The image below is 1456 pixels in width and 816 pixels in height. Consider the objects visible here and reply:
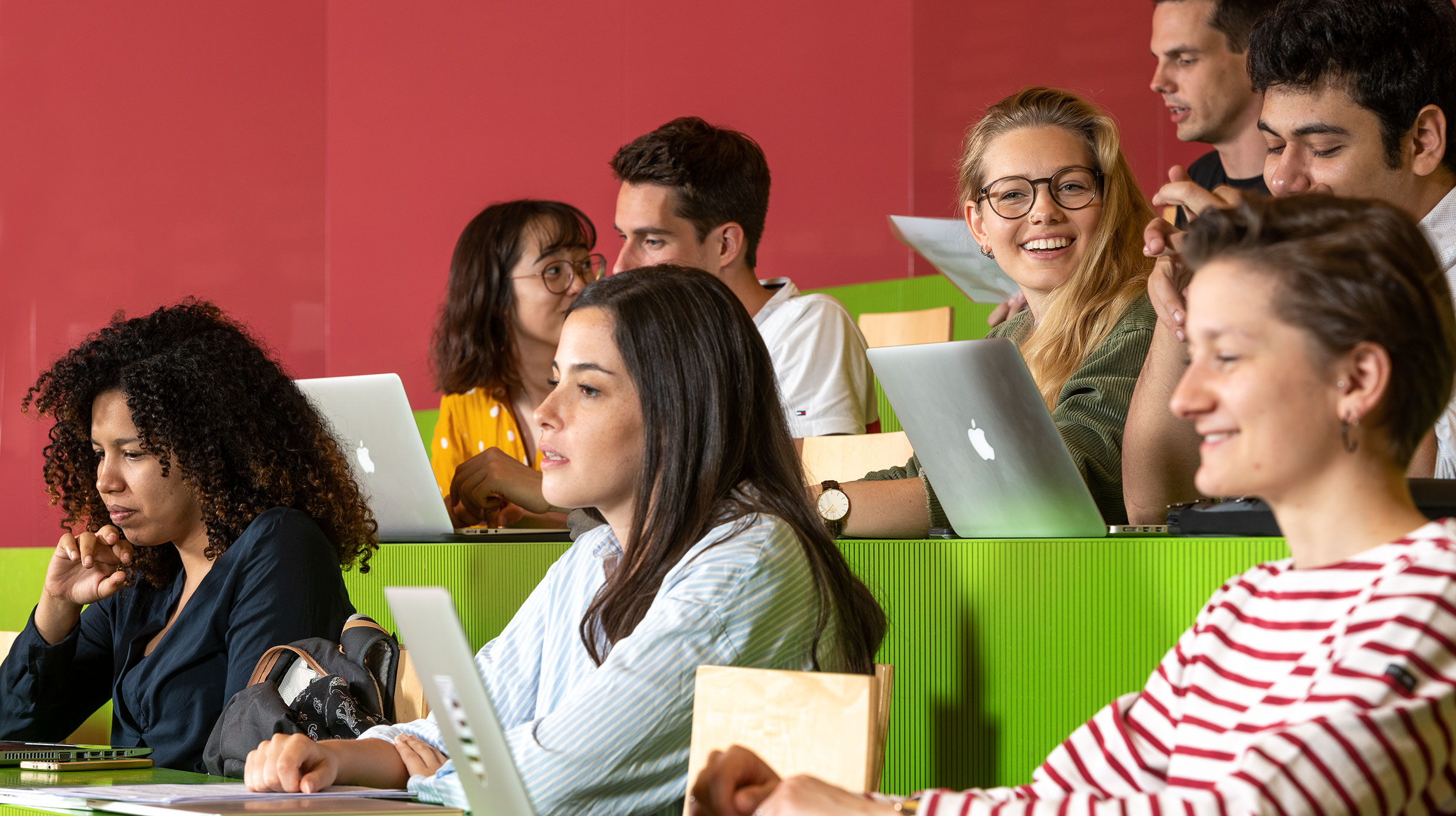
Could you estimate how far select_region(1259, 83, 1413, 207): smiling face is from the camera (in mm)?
1809

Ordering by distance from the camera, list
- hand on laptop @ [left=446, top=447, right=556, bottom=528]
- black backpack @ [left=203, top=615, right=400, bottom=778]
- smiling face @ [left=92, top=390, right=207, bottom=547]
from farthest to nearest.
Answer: hand on laptop @ [left=446, top=447, right=556, bottom=528] < smiling face @ [left=92, top=390, right=207, bottom=547] < black backpack @ [left=203, top=615, right=400, bottom=778]

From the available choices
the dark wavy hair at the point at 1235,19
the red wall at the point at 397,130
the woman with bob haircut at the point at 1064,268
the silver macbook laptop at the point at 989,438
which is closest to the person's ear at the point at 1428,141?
the woman with bob haircut at the point at 1064,268

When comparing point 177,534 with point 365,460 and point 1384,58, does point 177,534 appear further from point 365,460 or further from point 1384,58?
point 1384,58

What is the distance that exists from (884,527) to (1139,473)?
35cm

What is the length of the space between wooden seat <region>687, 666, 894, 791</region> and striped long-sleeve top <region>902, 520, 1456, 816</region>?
0.14 m

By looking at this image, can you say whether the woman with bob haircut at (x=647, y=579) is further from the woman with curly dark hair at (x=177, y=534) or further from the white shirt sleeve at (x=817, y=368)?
the white shirt sleeve at (x=817, y=368)

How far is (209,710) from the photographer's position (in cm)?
204

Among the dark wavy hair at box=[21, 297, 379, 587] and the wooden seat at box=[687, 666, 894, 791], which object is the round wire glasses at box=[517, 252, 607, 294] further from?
the wooden seat at box=[687, 666, 894, 791]

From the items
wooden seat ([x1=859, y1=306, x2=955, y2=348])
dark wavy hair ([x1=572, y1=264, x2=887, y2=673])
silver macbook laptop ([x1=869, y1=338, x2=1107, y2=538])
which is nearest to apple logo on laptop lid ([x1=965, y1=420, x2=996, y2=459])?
silver macbook laptop ([x1=869, y1=338, x2=1107, y2=538])

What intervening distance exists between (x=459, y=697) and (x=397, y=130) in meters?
4.91

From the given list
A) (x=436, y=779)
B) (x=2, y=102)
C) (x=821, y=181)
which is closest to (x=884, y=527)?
(x=436, y=779)

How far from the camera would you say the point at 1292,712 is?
0.87 metres

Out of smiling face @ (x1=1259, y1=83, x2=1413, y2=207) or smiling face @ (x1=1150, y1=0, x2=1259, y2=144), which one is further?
smiling face @ (x1=1150, y1=0, x2=1259, y2=144)

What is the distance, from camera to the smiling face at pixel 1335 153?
5.93 feet
